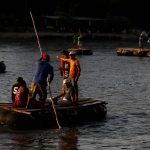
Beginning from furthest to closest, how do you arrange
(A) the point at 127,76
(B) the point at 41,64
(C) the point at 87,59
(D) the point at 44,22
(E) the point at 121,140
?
(D) the point at 44,22 → (C) the point at 87,59 → (A) the point at 127,76 → (B) the point at 41,64 → (E) the point at 121,140

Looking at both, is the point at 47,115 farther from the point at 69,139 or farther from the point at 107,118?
the point at 107,118

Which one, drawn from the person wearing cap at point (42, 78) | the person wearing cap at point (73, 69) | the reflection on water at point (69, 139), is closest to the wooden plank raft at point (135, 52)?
the person wearing cap at point (73, 69)

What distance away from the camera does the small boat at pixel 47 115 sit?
24.7 meters

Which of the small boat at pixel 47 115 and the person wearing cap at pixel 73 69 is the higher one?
the person wearing cap at pixel 73 69

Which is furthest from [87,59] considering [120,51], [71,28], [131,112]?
[71,28]

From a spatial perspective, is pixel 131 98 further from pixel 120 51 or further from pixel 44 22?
pixel 44 22

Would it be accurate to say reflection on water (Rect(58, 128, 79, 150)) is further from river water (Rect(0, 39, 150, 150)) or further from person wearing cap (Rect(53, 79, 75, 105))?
person wearing cap (Rect(53, 79, 75, 105))

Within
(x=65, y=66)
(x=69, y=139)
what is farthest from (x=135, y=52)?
(x=69, y=139)

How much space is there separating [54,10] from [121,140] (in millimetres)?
115631

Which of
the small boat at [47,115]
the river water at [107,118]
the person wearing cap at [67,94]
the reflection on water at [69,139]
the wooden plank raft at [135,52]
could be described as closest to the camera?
the reflection on water at [69,139]

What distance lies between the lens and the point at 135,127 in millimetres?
25969

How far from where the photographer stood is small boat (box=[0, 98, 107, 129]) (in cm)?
2473

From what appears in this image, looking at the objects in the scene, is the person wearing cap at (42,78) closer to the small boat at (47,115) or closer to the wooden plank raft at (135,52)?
the small boat at (47,115)

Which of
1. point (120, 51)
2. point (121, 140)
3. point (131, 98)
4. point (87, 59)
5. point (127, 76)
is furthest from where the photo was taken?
point (120, 51)
